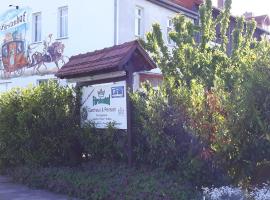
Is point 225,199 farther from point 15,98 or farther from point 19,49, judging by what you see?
point 19,49

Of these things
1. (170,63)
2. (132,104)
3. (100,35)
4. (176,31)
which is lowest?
(132,104)

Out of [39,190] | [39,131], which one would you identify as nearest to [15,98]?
[39,131]

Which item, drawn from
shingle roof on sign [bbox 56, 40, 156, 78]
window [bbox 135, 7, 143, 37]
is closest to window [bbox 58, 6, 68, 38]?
window [bbox 135, 7, 143, 37]

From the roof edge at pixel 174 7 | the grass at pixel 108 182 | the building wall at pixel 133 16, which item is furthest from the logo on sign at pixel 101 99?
the roof edge at pixel 174 7

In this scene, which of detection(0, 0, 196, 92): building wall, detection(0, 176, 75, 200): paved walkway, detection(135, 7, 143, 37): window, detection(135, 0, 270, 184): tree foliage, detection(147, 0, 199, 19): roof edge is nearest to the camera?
detection(135, 0, 270, 184): tree foliage

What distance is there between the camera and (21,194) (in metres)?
9.18

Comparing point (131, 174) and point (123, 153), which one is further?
point (123, 153)

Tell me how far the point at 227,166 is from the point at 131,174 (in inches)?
70.0

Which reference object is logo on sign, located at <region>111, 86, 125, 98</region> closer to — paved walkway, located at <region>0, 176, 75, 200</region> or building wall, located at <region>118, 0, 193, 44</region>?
paved walkway, located at <region>0, 176, 75, 200</region>

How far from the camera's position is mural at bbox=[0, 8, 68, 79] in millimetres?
21641

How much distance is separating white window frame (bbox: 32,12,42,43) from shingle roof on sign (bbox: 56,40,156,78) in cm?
1212

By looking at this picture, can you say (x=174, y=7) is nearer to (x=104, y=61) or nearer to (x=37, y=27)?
(x=37, y=27)

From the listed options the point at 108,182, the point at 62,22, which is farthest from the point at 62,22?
the point at 108,182

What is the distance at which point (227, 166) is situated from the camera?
7.79 m
